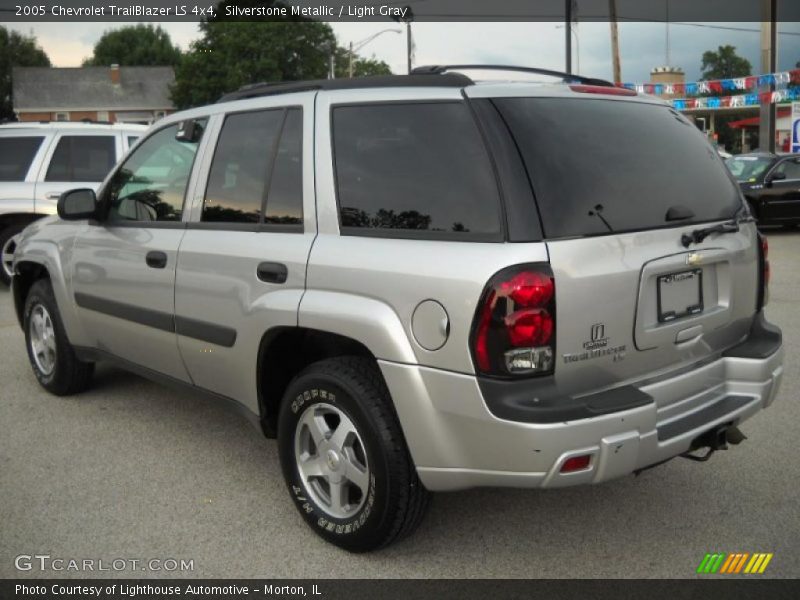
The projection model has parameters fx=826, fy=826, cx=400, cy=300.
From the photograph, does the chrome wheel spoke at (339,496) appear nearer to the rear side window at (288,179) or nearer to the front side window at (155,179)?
the rear side window at (288,179)

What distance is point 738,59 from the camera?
114 metres

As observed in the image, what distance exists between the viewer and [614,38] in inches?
→ 1224

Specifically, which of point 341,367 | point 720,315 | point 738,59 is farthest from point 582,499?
point 738,59

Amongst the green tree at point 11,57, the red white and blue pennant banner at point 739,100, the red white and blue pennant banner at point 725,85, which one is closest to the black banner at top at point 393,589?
the red white and blue pennant banner at point 725,85

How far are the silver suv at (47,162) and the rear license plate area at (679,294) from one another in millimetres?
8237

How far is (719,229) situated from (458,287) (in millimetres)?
1243

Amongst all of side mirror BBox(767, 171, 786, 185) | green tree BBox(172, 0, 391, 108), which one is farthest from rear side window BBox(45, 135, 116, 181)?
green tree BBox(172, 0, 391, 108)

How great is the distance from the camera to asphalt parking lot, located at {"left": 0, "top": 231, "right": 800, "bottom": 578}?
332cm

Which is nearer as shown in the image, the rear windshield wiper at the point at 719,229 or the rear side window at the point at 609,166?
the rear side window at the point at 609,166

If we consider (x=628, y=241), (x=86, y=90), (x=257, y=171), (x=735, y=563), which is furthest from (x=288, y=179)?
(x=86, y=90)

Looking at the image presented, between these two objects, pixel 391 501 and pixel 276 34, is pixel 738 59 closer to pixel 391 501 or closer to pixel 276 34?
pixel 276 34

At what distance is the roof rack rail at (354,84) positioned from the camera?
3201 millimetres

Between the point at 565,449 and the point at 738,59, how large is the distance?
125 metres

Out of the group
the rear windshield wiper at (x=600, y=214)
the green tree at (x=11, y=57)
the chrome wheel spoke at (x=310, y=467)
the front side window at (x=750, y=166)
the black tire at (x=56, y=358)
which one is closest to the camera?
the rear windshield wiper at (x=600, y=214)
